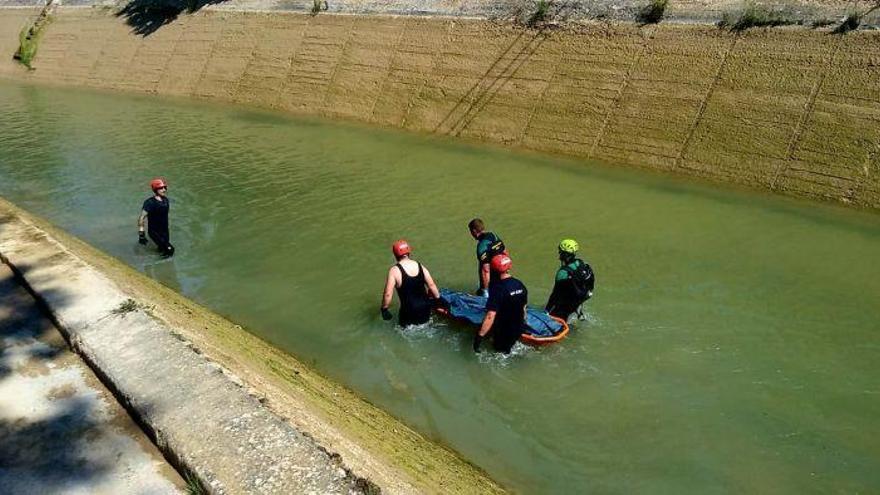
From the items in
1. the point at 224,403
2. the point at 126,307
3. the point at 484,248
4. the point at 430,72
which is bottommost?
the point at 126,307

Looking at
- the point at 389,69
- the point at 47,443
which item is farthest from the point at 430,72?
the point at 47,443

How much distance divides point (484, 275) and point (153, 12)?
26747mm

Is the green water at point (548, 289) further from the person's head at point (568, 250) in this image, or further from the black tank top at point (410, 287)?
the person's head at point (568, 250)

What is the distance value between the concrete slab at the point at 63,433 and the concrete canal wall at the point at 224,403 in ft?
0.39

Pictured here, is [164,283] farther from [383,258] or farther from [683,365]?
[683,365]

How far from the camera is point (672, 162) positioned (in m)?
14.6

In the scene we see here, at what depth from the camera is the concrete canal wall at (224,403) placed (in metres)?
4.10

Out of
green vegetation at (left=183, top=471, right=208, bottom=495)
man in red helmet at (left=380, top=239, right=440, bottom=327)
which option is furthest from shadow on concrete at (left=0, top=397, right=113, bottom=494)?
man in red helmet at (left=380, top=239, right=440, bottom=327)

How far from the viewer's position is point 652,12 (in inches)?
653

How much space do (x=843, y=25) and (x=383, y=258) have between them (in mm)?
11697

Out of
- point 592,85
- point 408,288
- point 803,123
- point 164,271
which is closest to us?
point 408,288

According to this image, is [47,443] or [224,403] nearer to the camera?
[47,443]

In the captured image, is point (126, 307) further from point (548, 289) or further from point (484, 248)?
point (548, 289)

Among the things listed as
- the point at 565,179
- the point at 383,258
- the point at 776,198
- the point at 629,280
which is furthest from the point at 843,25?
the point at 383,258
